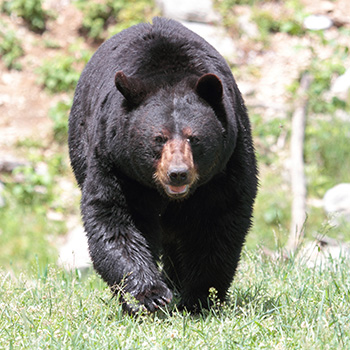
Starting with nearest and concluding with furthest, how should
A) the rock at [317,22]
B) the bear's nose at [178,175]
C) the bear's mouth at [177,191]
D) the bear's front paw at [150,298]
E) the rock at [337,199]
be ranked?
1. the bear's nose at [178,175]
2. the bear's mouth at [177,191]
3. the bear's front paw at [150,298]
4. the rock at [337,199]
5. the rock at [317,22]

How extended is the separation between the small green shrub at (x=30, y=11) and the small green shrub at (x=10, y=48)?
433 millimetres

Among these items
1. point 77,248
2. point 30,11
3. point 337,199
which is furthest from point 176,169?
point 30,11

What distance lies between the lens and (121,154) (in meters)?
4.21

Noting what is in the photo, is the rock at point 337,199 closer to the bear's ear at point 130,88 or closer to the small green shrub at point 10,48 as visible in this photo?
the small green shrub at point 10,48

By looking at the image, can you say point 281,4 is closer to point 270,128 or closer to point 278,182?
point 270,128

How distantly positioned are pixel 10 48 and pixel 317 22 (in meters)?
6.17

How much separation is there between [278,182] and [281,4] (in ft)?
14.6

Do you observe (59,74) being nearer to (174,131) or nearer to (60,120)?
(60,120)

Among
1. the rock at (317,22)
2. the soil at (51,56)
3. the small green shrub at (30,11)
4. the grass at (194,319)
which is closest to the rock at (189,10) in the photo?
the soil at (51,56)

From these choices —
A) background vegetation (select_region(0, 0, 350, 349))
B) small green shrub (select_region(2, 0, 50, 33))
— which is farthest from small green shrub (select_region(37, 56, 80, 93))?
small green shrub (select_region(2, 0, 50, 33))

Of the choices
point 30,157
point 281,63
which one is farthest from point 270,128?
point 30,157

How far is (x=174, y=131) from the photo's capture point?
159 inches

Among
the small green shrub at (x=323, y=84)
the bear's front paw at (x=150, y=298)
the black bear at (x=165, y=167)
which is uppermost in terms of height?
the black bear at (x=165, y=167)

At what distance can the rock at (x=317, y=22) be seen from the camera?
1348cm
